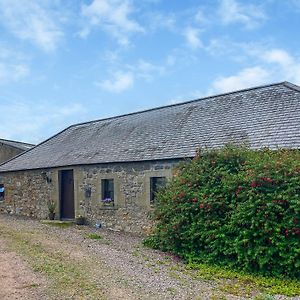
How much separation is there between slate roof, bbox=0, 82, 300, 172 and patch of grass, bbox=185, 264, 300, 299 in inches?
164

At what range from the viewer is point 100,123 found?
20562 millimetres

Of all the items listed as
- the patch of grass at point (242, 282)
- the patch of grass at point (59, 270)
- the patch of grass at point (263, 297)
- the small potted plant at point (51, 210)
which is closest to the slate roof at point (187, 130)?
the small potted plant at point (51, 210)

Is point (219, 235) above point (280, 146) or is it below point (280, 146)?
below

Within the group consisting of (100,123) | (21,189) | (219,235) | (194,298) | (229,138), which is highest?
(100,123)

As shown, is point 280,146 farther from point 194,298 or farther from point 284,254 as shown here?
point 194,298

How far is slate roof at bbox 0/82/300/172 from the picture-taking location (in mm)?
12153

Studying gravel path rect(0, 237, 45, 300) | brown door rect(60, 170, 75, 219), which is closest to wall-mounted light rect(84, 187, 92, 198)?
brown door rect(60, 170, 75, 219)

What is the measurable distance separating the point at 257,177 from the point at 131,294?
4.01 m

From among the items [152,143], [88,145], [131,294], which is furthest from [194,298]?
[88,145]

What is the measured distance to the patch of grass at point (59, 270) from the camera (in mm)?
6214

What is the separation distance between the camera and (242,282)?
25.3 ft

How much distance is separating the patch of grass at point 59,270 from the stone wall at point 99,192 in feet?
14.2

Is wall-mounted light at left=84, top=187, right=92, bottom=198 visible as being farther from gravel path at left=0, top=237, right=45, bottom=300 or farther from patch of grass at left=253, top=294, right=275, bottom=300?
patch of grass at left=253, top=294, right=275, bottom=300

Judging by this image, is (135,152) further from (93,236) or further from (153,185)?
(93,236)
